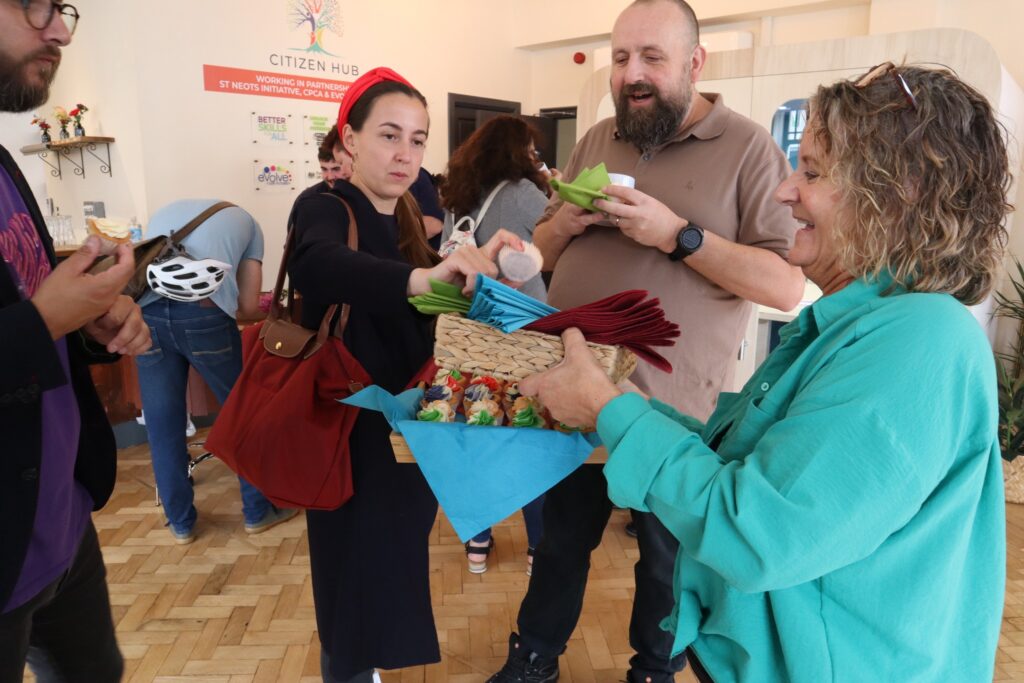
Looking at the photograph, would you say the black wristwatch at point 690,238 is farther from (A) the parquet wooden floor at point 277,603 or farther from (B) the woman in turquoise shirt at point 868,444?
(A) the parquet wooden floor at point 277,603

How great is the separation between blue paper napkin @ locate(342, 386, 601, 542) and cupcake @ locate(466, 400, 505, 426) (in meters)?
0.03

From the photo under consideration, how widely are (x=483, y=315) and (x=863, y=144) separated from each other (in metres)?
0.59

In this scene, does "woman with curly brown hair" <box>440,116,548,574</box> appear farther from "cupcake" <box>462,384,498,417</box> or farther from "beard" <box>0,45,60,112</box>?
"beard" <box>0,45,60,112</box>

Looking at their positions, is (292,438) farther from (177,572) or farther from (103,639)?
(177,572)

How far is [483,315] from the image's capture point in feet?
3.71

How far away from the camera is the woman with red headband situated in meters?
1.56

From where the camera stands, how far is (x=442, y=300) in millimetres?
1201

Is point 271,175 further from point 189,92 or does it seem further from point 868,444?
point 868,444

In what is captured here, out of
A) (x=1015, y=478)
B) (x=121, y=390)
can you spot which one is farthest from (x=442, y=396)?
(x=1015, y=478)

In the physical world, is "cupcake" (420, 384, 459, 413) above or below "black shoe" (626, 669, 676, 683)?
above

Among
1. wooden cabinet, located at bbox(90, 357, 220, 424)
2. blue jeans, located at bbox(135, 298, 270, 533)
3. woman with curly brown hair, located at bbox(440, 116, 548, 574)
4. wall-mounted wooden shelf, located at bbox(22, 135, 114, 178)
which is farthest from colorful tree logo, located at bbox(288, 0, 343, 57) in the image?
woman with curly brown hair, located at bbox(440, 116, 548, 574)

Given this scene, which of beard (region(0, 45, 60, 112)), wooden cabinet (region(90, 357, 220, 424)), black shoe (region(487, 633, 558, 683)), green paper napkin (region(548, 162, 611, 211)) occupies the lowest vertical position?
black shoe (region(487, 633, 558, 683))

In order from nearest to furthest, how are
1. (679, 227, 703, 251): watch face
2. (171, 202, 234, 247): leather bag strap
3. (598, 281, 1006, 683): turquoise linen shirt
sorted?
(598, 281, 1006, 683): turquoise linen shirt → (679, 227, 703, 251): watch face → (171, 202, 234, 247): leather bag strap

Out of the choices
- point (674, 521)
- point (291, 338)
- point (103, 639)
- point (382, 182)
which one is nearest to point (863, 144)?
point (674, 521)
